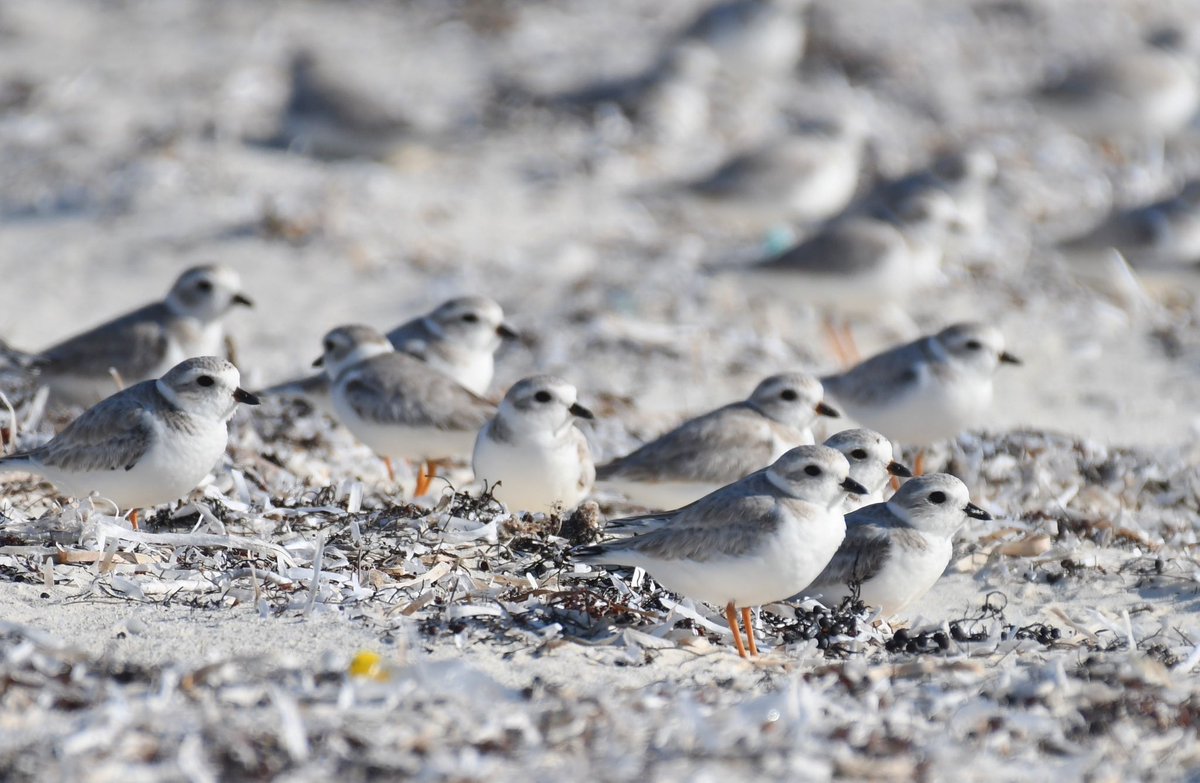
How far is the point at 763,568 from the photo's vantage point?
584cm

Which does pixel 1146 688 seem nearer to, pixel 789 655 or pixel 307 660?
pixel 789 655

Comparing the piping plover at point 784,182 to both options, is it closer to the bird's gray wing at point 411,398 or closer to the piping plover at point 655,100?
the piping plover at point 655,100

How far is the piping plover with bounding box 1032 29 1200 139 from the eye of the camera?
58.6 feet

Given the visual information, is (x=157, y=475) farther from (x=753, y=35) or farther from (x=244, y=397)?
(x=753, y=35)

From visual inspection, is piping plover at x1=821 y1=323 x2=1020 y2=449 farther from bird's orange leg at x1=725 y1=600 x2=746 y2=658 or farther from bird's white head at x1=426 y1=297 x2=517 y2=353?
bird's orange leg at x1=725 y1=600 x2=746 y2=658

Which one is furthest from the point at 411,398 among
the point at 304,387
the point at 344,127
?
the point at 344,127

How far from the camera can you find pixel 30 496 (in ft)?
24.9

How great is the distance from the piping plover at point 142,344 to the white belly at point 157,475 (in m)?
2.52

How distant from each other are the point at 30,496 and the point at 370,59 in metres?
13.6

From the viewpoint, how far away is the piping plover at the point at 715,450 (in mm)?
7938

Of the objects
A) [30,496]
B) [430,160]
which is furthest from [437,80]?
[30,496]

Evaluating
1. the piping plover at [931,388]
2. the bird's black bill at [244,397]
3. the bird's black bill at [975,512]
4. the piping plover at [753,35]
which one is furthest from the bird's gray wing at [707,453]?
the piping plover at [753,35]

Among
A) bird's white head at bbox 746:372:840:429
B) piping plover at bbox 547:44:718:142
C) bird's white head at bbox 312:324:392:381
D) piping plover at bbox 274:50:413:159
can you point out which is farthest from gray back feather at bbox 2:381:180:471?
piping plover at bbox 547:44:718:142

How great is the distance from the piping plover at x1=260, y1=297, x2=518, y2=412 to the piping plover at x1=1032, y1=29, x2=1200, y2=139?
10594 millimetres
